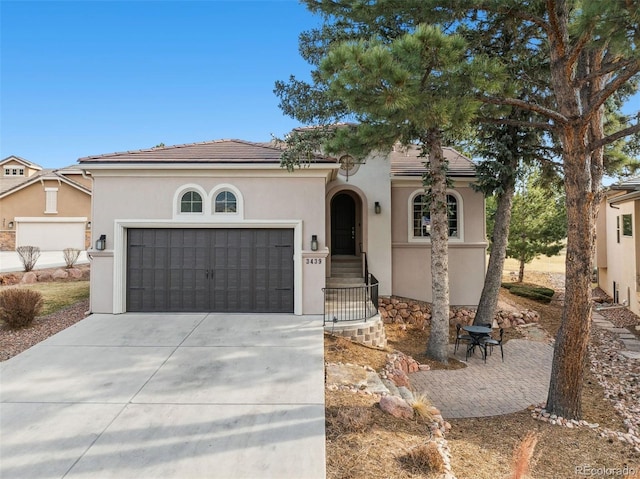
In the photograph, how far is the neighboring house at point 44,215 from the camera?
2775 centimetres

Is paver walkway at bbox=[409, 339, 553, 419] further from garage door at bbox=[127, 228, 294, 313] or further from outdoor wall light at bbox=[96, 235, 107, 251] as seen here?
outdoor wall light at bbox=[96, 235, 107, 251]

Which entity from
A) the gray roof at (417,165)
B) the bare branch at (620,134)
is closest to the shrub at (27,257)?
the gray roof at (417,165)

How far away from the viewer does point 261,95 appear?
45.4 ft

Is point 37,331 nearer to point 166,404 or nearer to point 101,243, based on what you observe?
point 101,243

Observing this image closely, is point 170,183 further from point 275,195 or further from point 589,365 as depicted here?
point 589,365

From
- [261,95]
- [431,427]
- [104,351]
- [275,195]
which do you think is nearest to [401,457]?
[431,427]

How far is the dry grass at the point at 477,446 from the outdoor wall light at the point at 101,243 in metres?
7.99

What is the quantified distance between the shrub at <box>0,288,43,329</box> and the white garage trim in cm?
190

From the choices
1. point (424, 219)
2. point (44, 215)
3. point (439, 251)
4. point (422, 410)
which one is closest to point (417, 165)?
point (424, 219)

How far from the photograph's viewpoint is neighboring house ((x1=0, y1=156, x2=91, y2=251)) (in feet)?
91.0

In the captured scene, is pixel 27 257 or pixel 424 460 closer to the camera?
pixel 424 460

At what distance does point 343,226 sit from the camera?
51.1 ft

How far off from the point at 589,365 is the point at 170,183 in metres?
12.6

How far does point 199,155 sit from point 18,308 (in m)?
6.07
